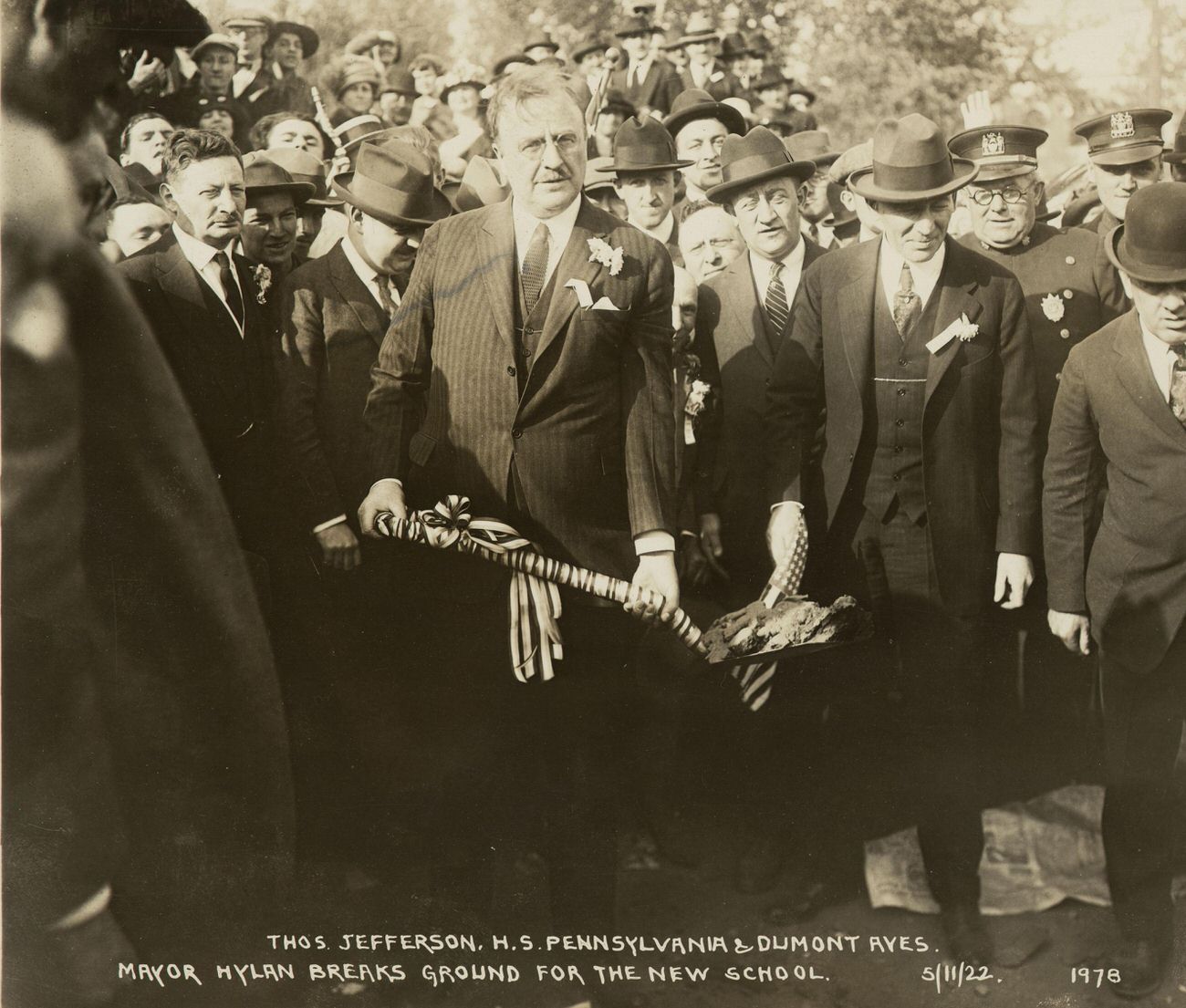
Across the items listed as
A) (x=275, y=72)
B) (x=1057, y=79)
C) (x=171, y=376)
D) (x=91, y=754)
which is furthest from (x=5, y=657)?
(x=1057, y=79)

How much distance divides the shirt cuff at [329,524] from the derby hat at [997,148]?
Answer: 7.41 feet

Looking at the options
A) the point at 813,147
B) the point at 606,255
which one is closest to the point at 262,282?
the point at 606,255

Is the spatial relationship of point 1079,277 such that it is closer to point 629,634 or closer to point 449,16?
point 629,634

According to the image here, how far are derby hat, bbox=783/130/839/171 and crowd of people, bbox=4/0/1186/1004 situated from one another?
0.07 meters

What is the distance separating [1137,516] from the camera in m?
4.04

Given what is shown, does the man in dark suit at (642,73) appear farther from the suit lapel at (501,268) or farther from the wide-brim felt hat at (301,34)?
the wide-brim felt hat at (301,34)

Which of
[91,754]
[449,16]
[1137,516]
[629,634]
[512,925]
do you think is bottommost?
[512,925]

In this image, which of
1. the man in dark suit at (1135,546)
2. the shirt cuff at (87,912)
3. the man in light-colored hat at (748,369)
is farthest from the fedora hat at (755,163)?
the shirt cuff at (87,912)

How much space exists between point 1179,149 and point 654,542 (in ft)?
6.88

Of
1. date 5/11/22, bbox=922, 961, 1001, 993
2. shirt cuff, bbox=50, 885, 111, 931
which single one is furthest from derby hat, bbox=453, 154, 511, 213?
date 5/11/22, bbox=922, 961, 1001, 993

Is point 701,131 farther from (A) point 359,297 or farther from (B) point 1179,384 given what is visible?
(B) point 1179,384

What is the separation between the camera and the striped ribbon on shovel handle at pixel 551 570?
4000 millimetres

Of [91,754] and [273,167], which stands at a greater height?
[273,167]

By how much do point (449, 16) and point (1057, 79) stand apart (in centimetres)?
197
